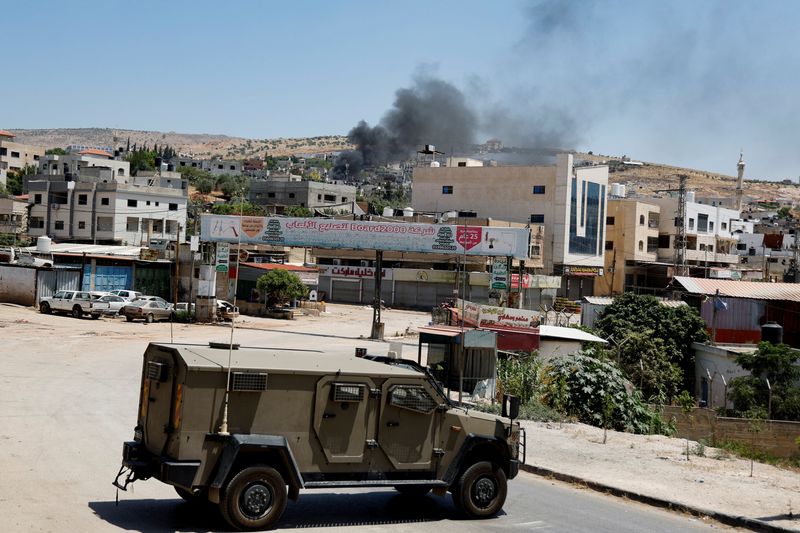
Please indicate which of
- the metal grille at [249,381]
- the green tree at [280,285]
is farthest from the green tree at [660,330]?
the metal grille at [249,381]

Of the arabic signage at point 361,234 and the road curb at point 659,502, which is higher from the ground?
the arabic signage at point 361,234

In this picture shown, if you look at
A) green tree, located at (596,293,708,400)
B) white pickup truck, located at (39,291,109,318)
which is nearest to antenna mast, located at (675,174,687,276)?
green tree, located at (596,293,708,400)

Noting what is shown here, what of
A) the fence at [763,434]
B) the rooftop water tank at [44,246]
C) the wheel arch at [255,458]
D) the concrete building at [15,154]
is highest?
the concrete building at [15,154]

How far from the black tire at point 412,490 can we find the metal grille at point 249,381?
2.10m

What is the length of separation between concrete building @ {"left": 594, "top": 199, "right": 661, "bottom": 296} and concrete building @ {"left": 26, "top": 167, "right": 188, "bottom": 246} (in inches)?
1502

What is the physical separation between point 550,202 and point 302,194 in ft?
143

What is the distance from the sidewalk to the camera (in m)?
11.8

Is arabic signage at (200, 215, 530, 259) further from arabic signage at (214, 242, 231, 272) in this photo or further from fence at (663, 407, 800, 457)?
fence at (663, 407, 800, 457)

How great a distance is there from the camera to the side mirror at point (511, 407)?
10.5m

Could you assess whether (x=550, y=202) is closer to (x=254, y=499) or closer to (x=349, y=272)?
(x=349, y=272)

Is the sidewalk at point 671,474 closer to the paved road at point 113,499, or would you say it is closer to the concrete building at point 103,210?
the paved road at point 113,499

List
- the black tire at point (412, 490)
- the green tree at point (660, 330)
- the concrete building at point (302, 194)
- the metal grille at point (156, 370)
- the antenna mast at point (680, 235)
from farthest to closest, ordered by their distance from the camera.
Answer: the concrete building at point (302, 194) → the antenna mast at point (680, 235) → the green tree at point (660, 330) → the black tire at point (412, 490) → the metal grille at point (156, 370)

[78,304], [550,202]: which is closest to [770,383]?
[78,304]

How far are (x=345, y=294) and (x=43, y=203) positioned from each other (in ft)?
91.9
